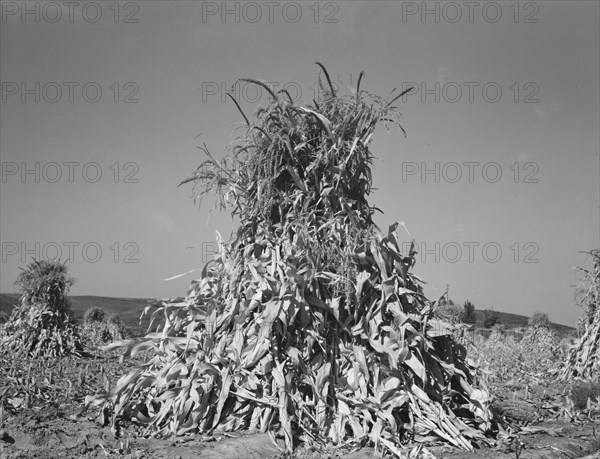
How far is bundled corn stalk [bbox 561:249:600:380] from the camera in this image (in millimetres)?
11336

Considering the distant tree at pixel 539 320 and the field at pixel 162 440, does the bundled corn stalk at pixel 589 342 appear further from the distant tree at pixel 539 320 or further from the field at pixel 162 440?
the distant tree at pixel 539 320

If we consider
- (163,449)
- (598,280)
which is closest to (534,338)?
(598,280)

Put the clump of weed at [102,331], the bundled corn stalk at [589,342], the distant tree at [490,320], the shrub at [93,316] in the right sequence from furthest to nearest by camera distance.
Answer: the distant tree at [490,320] < the shrub at [93,316] < the clump of weed at [102,331] < the bundled corn stalk at [589,342]

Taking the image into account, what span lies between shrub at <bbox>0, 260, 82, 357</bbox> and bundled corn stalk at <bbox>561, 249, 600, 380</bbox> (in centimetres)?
971

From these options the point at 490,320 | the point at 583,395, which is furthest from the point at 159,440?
the point at 490,320

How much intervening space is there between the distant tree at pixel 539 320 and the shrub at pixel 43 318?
14.7m


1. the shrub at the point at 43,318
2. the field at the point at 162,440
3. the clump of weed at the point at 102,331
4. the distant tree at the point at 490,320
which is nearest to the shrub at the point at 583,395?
the field at the point at 162,440

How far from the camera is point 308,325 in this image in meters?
5.96

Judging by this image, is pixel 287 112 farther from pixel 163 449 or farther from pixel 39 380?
pixel 39 380

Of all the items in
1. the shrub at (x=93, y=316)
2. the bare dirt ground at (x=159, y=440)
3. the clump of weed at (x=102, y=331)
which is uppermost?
the shrub at (x=93, y=316)

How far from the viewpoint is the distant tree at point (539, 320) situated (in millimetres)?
19844

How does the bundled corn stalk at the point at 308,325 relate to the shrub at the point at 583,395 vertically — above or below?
above

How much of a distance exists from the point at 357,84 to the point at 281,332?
2890 mm

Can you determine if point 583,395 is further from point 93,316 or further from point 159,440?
point 93,316
